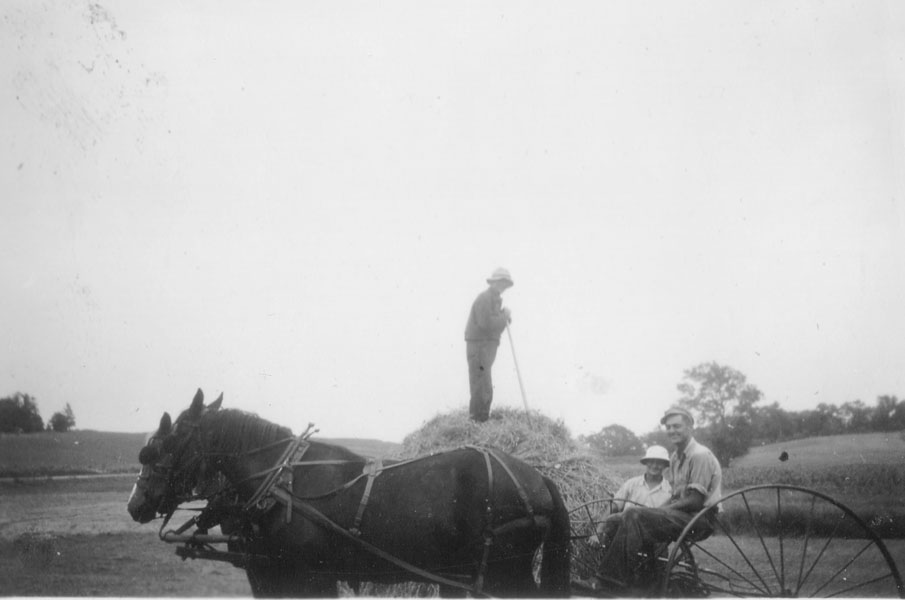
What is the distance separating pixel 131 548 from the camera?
1043 cm

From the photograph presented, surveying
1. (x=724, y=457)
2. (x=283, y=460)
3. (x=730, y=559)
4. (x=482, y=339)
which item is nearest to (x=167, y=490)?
(x=283, y=460)

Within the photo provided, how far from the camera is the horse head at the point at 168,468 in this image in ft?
17.1

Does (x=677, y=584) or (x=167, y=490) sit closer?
(x=677, y=584)

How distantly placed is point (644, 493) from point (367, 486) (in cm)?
258

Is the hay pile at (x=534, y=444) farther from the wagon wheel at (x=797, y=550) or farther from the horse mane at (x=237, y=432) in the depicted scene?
the horse mane at (x=237, y=432)

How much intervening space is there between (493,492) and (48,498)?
10.8m

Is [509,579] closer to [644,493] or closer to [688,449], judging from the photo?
[644,493]

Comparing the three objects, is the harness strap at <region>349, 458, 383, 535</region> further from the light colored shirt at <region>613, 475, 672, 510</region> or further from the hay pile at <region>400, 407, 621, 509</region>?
the light colored shirt at <region>613, 475, 672, 510</region>

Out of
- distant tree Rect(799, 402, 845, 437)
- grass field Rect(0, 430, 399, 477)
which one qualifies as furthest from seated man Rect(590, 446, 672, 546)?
distant tree Rect(799, 402, 845, 437)

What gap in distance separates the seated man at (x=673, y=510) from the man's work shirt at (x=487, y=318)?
294 centimetres

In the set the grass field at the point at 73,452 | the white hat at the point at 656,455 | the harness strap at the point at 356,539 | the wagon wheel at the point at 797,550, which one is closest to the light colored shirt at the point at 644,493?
the white hat at the point at 656,455

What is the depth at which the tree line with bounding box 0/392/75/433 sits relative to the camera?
7.55 meters

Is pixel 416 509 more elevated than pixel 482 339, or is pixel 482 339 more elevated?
pixel 482 339

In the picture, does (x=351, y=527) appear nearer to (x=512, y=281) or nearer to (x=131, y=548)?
(x=512, y=281)
